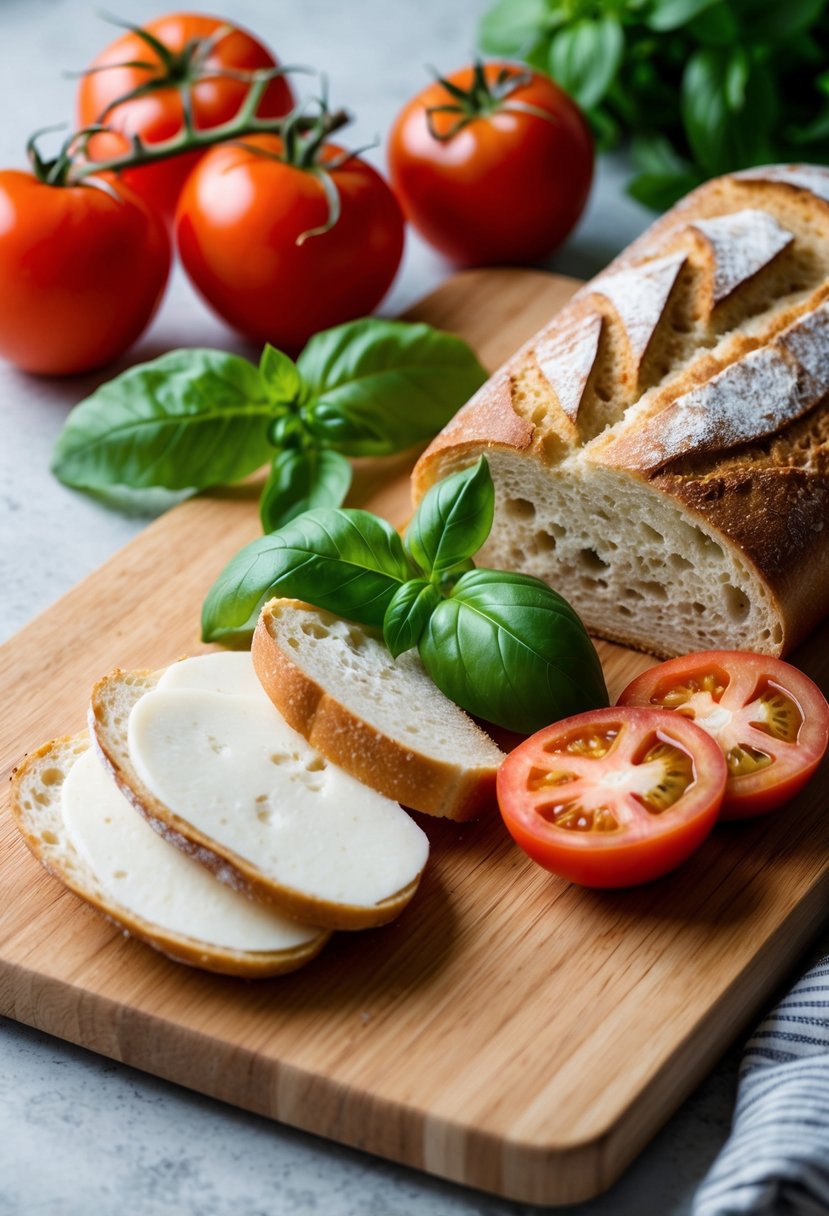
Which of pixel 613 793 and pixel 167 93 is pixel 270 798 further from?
pixel 167 93

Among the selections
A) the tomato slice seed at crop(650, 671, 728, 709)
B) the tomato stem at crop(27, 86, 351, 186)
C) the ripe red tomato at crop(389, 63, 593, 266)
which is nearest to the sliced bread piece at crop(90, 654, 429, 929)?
the tomato slice seed at crop(650, 671, 728, 709)

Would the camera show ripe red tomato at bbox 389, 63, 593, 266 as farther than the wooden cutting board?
Yes

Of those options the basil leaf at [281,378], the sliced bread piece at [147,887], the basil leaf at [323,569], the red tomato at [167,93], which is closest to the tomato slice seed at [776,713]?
the basil leaf at [323,569]

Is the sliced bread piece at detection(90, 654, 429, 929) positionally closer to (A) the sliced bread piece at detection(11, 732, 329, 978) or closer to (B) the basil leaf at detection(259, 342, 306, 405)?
(A) the sliced bread piece at detection(11, 732, 329, 978)

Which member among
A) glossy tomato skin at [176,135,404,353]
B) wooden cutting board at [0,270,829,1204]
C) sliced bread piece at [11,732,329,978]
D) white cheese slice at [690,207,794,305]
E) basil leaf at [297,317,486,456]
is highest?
white cheese slice at [690,207,794,305]

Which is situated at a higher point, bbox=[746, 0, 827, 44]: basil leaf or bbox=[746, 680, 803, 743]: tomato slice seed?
bbox=[746, 0, 827, 44]: basil leaf

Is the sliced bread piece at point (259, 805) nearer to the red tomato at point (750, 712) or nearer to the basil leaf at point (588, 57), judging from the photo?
the red tomato at point (750, 712)
